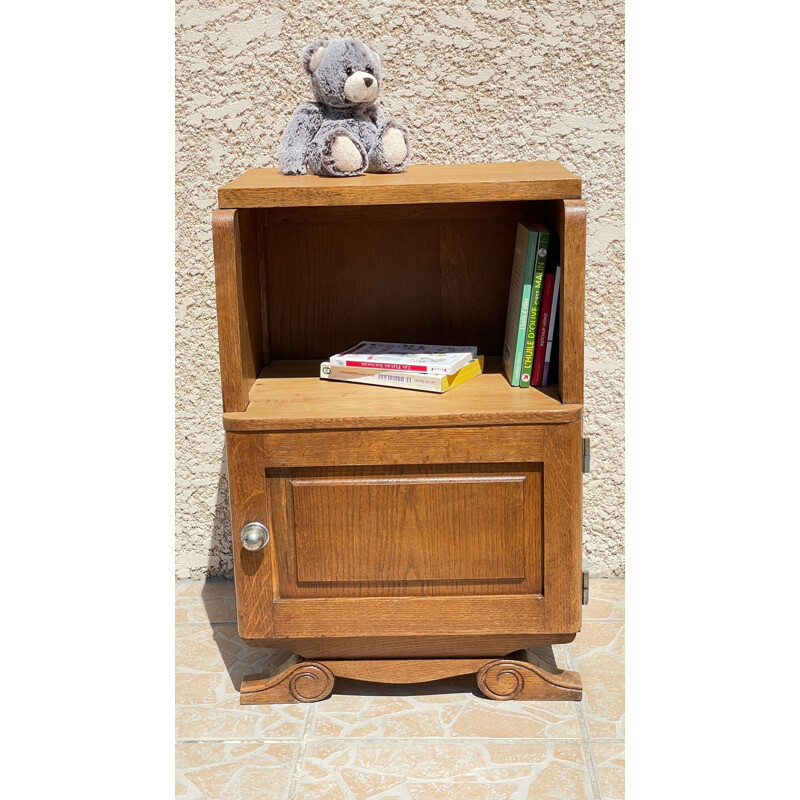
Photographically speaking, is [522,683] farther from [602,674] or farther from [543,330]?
[543,330]

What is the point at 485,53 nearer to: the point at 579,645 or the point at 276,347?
the point at 276,347

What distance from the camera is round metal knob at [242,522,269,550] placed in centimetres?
176

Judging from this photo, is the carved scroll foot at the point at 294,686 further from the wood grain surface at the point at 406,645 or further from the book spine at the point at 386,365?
the book spine at the point at 386,365

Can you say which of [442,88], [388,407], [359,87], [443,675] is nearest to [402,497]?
[388,407]

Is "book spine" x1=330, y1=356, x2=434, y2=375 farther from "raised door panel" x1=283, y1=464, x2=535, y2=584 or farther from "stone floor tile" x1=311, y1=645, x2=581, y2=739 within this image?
"stone floor tile" x1=311, y1=645, x2=581, y2=739

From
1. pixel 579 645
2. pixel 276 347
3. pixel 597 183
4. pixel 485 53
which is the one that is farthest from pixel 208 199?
pixel 579 645

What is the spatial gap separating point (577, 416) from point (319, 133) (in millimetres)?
724

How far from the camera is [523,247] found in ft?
6.06

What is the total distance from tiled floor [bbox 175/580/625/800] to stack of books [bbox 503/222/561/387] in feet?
2.11

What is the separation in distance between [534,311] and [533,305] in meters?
0.01

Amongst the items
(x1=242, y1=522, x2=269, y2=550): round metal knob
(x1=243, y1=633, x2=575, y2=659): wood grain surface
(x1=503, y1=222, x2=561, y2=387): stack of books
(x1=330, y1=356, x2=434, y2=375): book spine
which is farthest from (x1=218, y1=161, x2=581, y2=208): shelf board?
(x1=243, y1=633, x2=575, y2=659): wood grain surface

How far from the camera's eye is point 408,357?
1.93 m

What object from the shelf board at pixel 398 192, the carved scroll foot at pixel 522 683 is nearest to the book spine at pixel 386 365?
the shelf board at pixel 398 192

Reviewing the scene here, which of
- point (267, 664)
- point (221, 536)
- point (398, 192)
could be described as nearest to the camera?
point (398, 192)
